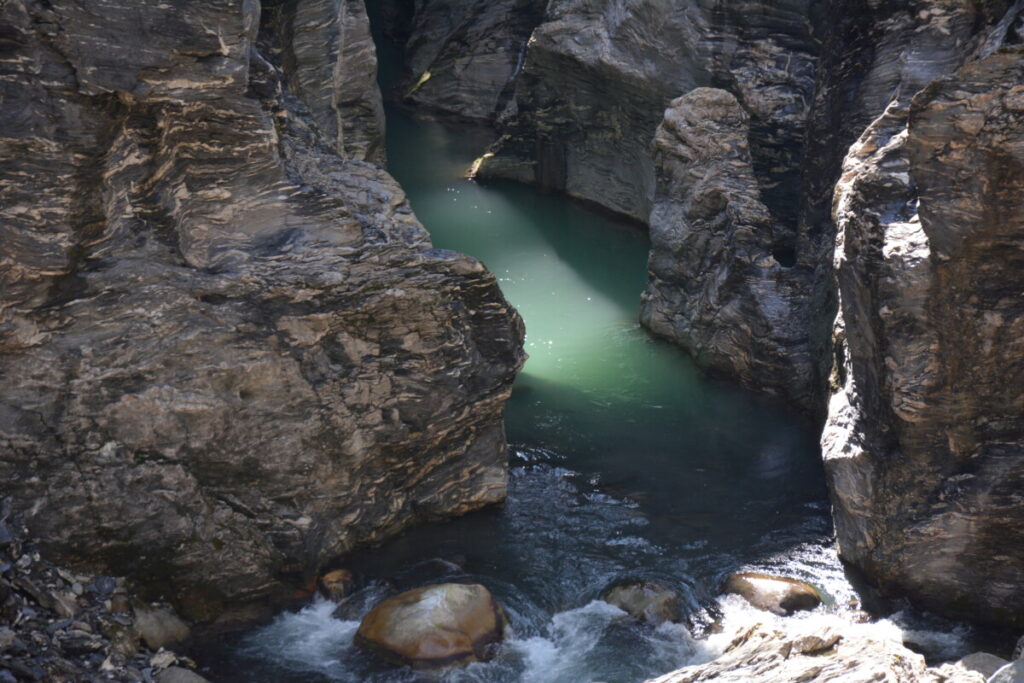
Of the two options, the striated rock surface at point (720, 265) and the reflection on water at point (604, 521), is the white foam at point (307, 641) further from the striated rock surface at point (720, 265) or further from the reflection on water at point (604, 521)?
the striated rock surface at point (720, 265)

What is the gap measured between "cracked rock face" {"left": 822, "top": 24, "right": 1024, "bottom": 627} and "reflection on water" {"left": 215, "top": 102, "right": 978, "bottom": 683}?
0.52 meters

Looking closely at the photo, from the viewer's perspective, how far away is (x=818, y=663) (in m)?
4.01

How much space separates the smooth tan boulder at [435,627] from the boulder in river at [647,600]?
2.54 feet

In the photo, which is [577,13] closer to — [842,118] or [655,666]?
[842,118]

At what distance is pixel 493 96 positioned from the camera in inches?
735

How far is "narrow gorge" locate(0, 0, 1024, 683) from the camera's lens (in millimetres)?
5629

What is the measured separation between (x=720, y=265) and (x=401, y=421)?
442cm

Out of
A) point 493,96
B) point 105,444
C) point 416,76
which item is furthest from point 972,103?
point 416,76

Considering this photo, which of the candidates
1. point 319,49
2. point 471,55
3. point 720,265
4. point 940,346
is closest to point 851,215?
point 940,346

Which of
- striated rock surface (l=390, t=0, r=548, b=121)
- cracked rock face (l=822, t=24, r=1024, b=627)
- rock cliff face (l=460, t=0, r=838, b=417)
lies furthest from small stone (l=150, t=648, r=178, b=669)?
striated rock surface (l=390, t=0, r=548, b=121)

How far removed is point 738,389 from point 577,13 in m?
6.60

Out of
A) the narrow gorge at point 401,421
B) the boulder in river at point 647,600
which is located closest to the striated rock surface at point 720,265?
the narrow gorge at point 401,421

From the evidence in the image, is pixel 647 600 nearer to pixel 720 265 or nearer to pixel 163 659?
pixel 163 659

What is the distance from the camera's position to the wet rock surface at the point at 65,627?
17.1 ft
